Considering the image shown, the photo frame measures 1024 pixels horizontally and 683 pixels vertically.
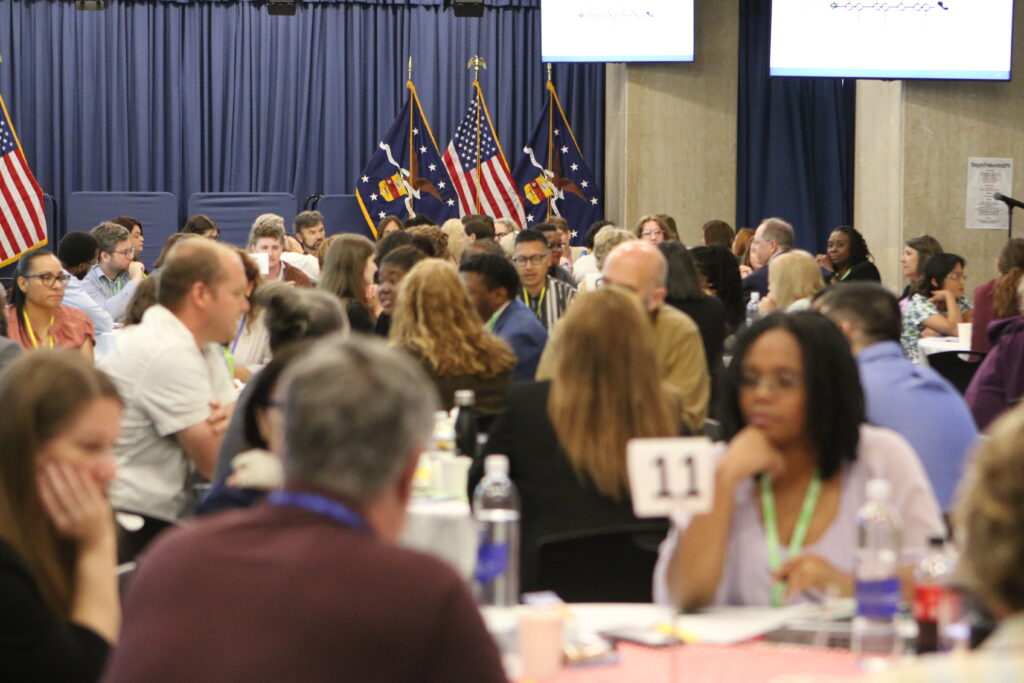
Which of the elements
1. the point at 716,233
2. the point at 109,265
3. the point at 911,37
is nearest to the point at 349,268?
the point at 109,265

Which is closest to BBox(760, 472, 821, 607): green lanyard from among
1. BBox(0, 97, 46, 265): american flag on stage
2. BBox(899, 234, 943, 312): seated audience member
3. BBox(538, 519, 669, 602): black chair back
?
BBox(538, 519, 669, 602): black chair back

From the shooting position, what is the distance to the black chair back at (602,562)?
306 cm

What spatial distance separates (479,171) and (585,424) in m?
11.3

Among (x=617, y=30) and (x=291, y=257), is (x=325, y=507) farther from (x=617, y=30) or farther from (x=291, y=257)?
(x=617, y=30)

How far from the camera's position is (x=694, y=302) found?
673 cm

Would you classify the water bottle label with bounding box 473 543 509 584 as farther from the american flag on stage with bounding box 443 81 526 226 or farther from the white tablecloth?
the american flag on stage with bounding box 443 81 526 226

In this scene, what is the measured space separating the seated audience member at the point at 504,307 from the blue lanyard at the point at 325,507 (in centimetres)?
449

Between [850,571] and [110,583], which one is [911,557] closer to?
[850,571]

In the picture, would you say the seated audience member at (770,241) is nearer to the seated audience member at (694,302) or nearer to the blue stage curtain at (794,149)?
the seated audience member at (694,302)

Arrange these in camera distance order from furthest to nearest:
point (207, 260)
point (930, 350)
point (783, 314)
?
1. point (930, 350)
2. point (207, 260)
3. point (783, 314)

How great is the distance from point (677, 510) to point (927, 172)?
11.0 meters

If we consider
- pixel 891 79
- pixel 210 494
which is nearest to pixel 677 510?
pixel 210 494

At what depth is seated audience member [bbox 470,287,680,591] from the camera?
11.5ft

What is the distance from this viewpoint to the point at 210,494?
3.26m
